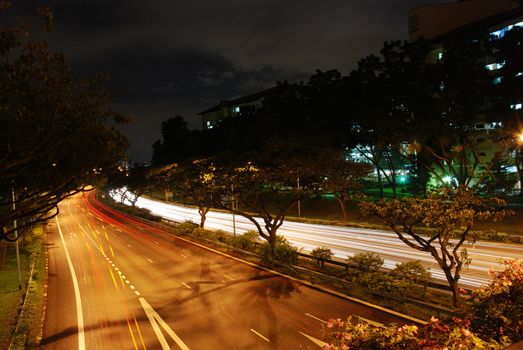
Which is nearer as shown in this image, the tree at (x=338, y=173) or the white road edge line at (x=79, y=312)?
the white road edge line at (x=79, y=312)

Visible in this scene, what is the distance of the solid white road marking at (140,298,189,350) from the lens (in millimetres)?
13648

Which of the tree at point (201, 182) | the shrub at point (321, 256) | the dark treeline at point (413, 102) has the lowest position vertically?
the shrub at point (321, 256)

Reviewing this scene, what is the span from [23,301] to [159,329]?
28.3 feet

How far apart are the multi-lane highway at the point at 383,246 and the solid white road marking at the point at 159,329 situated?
509 inches

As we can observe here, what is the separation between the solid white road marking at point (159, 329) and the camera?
1365 cm

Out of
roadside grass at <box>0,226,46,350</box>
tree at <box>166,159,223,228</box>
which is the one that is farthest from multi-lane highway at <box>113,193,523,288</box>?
roadside grass at <box>0,226,46,350</box>

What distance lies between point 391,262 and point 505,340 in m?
18.5

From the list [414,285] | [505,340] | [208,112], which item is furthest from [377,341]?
[208,112]

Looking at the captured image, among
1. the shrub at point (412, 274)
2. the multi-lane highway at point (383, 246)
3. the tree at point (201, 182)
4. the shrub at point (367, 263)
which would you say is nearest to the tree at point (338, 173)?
the shrub at point (367, 263)

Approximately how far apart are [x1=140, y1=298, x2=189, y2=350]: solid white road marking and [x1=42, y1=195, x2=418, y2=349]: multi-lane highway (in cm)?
4

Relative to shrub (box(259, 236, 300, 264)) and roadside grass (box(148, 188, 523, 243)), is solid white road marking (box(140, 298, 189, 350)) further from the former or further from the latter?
roadside grass (box(148, 188, 523, 243))

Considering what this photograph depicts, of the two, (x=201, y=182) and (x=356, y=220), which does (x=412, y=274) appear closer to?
(x=201, y=182)

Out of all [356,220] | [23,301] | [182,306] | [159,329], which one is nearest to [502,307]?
[159,329]

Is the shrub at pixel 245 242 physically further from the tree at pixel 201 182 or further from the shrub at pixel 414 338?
the shrub at pixel 414 338
